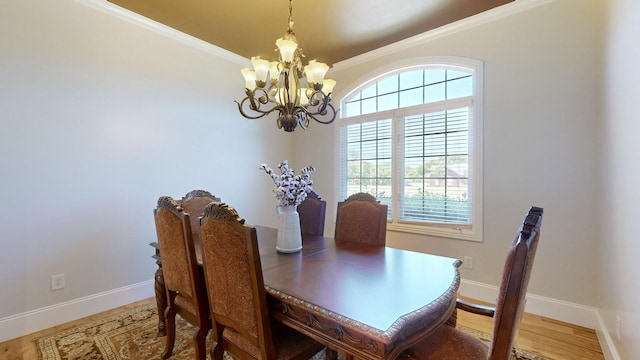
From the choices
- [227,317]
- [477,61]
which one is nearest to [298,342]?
[227,317]

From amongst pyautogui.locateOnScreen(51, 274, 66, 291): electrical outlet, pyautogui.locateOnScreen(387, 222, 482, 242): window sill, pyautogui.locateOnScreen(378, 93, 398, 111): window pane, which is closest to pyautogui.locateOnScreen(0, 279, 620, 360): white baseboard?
pyautogui.locateOnScreen(51, 274, 66, 291): electrical outlet

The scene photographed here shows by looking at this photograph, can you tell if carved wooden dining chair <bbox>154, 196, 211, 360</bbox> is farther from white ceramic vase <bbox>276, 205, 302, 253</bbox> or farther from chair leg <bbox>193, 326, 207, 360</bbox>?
white ceramic vase <bbox>276, 205, 302, 253</bbox>

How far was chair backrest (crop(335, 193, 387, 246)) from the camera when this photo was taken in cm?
230

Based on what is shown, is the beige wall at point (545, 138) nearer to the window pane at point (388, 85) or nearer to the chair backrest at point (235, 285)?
the window pane at point (388, 85)

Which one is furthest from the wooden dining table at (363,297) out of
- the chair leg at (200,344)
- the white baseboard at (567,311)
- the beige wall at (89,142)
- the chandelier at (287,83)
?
the beige wall at (89,142)

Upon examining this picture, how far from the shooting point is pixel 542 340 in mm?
2189

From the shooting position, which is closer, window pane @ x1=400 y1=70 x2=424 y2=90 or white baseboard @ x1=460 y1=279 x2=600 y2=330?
white baseboard @ x1=460 y1=279 x2=600 y2=330

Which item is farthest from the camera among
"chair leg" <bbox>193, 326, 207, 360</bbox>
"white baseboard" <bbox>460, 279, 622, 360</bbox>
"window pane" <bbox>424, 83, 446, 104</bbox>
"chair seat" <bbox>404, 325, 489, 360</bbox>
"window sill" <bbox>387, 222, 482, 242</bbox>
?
"window pane" <bbox>424, 83, 446, 104</bbox>

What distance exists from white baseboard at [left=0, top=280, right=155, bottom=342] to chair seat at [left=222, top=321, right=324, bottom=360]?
6.53 ft

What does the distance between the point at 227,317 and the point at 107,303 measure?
2.11m

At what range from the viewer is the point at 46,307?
242 centimetres

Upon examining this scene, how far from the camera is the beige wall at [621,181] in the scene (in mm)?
1500

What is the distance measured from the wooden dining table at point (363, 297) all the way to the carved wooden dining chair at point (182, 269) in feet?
1.38

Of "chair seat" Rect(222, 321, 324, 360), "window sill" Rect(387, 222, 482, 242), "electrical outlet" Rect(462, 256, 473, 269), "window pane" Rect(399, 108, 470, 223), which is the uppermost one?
"window pane" Rect(399, 108, 470, 223)
